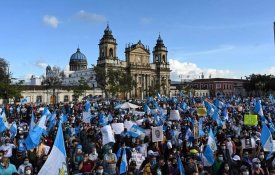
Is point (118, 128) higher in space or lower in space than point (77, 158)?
higher

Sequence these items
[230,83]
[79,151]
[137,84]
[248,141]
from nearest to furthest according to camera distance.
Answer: [79,151], [248,141], [137,84], [230,83]

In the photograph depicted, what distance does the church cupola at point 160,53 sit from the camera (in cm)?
9800

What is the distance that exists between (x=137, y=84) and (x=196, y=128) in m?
76.1

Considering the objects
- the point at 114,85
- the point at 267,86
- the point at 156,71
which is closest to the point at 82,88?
the point at 114,85

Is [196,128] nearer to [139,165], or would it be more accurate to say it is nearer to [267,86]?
[139,165]

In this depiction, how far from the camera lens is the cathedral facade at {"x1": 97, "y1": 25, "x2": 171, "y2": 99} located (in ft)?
278

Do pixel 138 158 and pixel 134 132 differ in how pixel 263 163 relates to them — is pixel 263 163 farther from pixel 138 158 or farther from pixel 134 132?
pixel 134 132

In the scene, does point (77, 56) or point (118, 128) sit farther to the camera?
point (77, 56)

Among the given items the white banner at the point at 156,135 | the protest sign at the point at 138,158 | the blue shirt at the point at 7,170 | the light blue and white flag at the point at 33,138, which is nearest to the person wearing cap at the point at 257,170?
the protest sign at the point at 138,158

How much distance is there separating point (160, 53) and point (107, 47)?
18.9 m

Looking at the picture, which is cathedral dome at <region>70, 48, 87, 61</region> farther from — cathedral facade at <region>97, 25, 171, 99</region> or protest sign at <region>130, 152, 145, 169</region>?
protest sign at <region>130, 152, 145, 169</region>

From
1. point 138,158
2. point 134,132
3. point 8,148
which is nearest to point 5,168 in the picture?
point 8,148

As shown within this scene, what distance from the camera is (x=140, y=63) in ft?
305

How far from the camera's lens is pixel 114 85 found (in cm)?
7088
